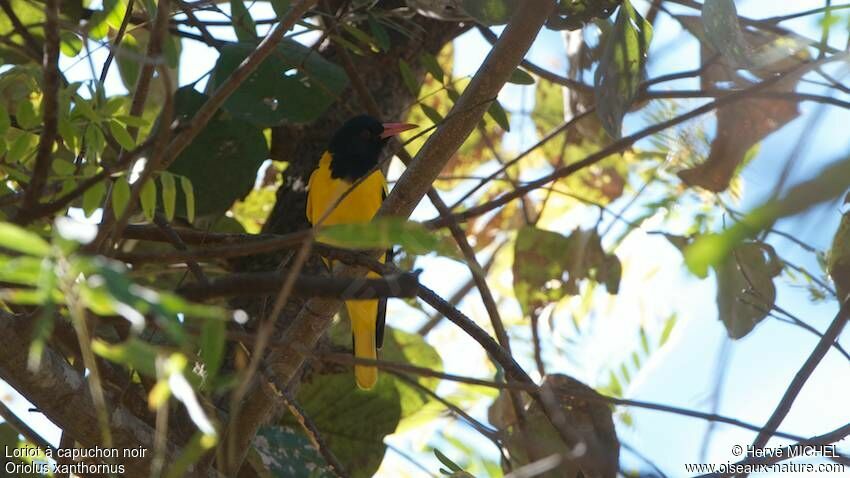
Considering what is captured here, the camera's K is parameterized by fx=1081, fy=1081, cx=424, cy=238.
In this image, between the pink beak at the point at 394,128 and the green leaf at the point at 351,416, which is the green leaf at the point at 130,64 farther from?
the green leaf at the point at 351,416

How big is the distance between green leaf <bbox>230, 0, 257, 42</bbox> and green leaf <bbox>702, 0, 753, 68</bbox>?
1.15 metres

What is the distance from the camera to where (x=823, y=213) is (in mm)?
855

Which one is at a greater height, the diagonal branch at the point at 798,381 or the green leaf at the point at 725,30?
the green leaf at the point at 725,30

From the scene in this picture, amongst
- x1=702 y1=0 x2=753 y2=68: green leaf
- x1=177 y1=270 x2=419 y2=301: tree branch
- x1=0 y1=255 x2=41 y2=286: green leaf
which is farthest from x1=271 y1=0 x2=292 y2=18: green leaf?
x1=0 y1=255 x2=41 y2=286: green leaf

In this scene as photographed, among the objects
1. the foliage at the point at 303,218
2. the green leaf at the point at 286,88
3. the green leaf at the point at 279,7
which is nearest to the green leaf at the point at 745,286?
the foliage at the point at 303,218

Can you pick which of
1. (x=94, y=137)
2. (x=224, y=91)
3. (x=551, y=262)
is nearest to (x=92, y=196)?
(x=94, y=137)

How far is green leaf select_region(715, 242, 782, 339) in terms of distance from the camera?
2.62m

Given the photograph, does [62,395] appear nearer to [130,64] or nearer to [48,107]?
[48,107]

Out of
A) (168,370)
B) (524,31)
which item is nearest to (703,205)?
(524,31)

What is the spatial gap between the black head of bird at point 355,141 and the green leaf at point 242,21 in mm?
747

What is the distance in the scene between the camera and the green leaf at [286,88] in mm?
2660

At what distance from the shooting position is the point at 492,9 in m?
2.35

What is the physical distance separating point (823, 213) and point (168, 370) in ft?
2.16

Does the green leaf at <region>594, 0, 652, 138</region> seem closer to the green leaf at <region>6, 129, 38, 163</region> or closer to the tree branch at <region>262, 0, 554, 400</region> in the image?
the tree branch at <region>262, 0, 554, 400</region>
